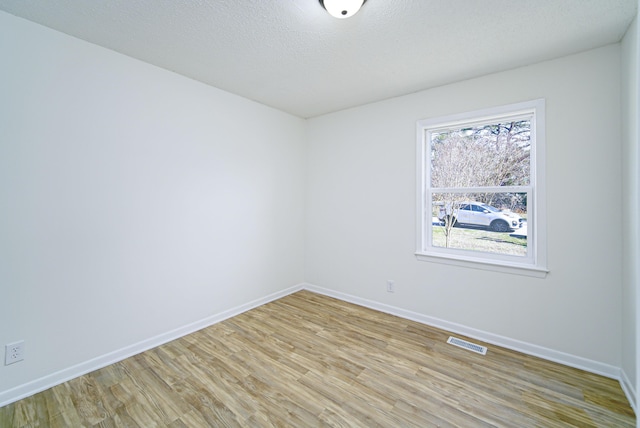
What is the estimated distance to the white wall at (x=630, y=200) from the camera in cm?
175

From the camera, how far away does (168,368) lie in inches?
85.9

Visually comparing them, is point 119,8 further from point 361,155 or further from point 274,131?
point 361,155

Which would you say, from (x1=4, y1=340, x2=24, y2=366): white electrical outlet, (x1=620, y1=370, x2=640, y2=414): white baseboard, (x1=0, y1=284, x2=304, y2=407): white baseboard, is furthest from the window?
(x1=4, y1=340, x2=24, y2=366): white electrical outlet

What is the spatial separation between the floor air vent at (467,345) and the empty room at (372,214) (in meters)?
0.03

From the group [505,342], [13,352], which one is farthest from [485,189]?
[13,352]

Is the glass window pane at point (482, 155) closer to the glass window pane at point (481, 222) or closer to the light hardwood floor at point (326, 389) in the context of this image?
the glass window pane at point (481, 222)

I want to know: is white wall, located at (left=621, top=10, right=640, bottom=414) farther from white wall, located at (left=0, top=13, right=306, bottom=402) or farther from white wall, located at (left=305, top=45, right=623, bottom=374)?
white wall, located at (left=0, top=13, right=306, bottom=402)

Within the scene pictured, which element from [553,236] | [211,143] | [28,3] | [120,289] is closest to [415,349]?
[553,236]

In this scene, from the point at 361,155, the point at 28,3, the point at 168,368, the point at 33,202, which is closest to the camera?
the point at 28,3

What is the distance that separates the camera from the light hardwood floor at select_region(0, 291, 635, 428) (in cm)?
169

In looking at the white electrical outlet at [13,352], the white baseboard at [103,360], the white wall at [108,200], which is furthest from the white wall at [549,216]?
the white electrical outlet at [13,352]

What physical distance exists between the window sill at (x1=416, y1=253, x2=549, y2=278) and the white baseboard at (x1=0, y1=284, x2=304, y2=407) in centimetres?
225

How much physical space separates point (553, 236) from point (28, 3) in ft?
13.5

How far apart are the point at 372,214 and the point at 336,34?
1999mm
